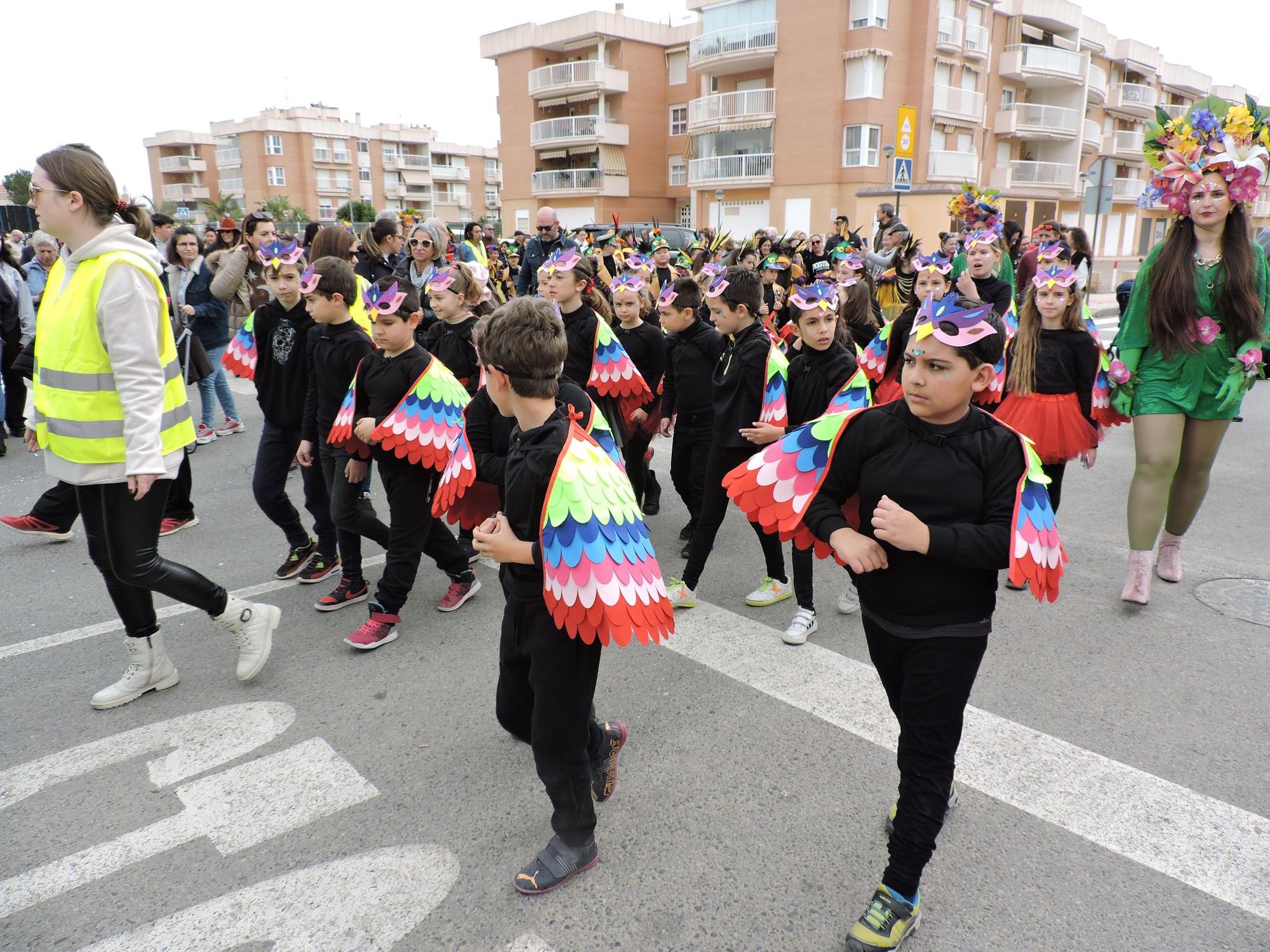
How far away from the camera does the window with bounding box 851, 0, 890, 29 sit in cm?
3375

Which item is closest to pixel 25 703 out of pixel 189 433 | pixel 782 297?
pixel 189 433

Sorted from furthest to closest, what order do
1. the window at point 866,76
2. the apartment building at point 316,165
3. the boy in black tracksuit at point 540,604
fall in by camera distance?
1. the apartment building at point 316,165
2. the window at point 866,76
3. the boy in black tracksuit at point 540,604

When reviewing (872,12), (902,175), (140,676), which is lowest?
(140,676)

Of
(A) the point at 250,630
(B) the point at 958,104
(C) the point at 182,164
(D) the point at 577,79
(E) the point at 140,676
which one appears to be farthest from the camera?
(C) the point at 182,164

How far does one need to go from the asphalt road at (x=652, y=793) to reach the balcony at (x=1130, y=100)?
52.8 m

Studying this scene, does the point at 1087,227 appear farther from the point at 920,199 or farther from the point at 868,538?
the point at 868,538

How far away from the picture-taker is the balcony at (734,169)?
37031mm

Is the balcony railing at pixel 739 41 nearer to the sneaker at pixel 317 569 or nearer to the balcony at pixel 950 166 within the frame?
the balcony at pixel 950 166

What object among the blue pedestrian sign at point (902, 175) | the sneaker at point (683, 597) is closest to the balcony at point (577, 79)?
the blue pedestrian sign at point (902, 175)

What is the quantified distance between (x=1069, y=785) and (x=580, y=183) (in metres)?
43.5

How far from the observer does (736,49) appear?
36.9m

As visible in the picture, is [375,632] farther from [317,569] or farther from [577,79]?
[577,79]

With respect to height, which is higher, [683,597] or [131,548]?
[131,548]

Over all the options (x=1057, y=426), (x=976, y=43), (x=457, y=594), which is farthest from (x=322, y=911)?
(x=976, y=43)
